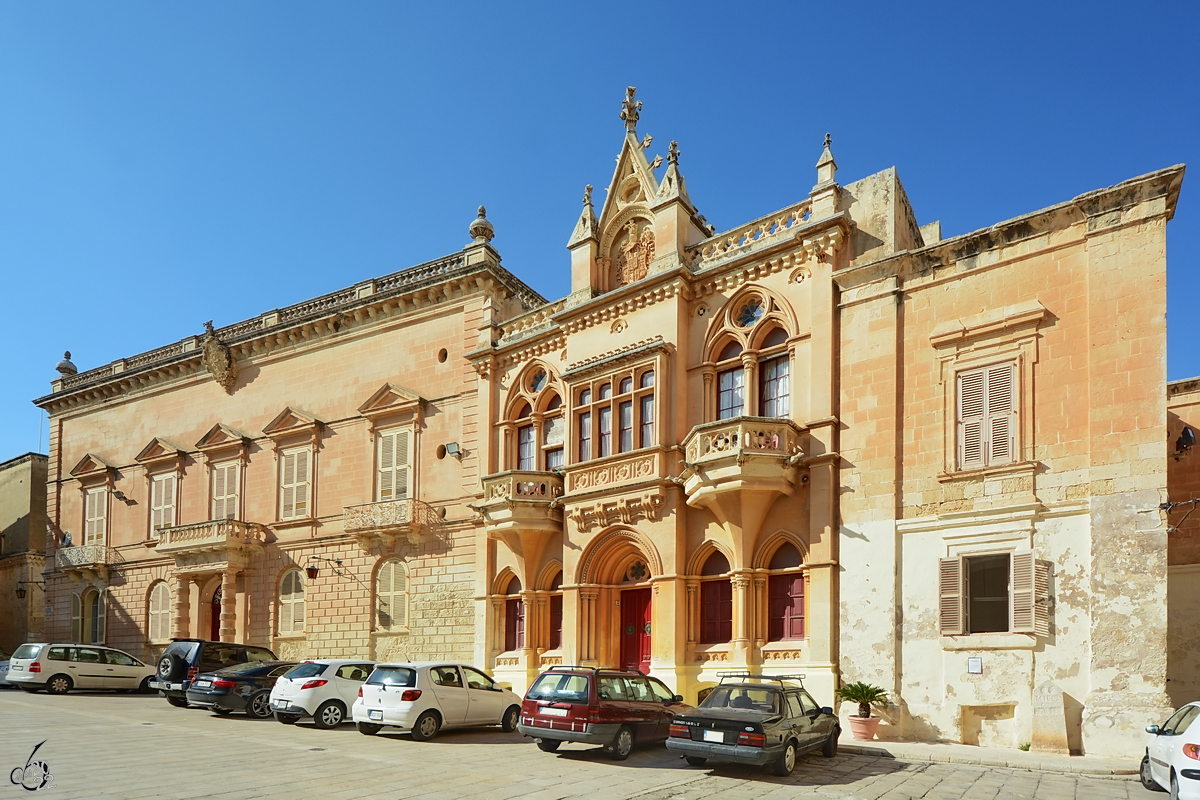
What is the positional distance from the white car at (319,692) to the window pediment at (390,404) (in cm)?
956

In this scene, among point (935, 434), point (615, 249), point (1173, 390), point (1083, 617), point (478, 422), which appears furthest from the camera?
point (478, 422)

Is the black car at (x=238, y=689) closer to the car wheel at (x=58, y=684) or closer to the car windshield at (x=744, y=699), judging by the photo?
the car wheel at (x=58, y=684)

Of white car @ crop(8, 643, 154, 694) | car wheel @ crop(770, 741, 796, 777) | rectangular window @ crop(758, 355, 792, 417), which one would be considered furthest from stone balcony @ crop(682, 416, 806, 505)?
white car @ crop(8, 643, 154, 694)

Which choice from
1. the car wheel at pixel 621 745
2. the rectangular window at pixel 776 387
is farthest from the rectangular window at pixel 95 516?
the car wheel at pixel 621 745

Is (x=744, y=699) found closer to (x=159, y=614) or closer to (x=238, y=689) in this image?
(x=238, y=689)

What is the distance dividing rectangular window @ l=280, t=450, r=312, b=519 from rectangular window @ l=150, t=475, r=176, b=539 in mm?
5998

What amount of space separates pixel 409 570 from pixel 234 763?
43.3ft

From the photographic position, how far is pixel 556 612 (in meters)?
23.9

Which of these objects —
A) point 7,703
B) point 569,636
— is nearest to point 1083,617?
point 569,636

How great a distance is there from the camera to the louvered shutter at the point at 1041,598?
16.0 meters

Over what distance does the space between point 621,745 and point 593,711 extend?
78 centimetres

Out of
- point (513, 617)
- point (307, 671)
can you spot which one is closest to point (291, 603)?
point (513, 617)

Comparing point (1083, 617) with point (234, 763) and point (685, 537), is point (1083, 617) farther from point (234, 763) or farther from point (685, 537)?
point (234, 763)

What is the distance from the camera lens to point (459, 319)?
2747 cm
